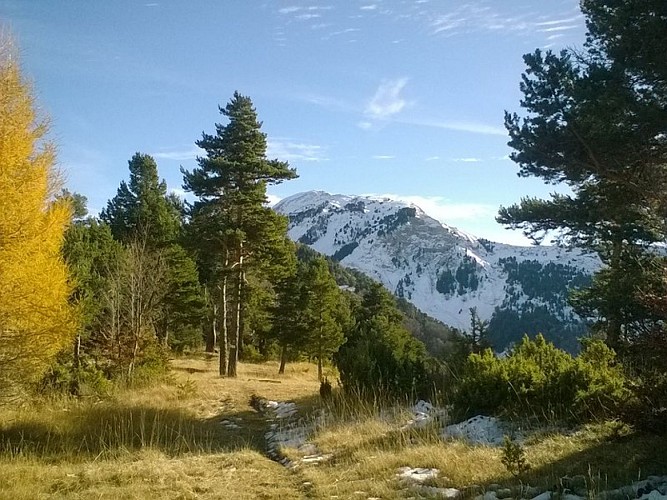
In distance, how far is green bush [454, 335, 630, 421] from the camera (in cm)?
704

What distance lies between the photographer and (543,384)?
25.0 feet

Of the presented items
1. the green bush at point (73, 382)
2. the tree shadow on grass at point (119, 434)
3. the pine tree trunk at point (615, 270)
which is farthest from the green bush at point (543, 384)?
the green bush at point (73, 382)

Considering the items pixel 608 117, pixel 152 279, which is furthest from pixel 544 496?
pixel 152 279

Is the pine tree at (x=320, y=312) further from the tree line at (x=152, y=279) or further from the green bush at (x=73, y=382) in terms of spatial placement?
the green bush at (x=73, y=382)

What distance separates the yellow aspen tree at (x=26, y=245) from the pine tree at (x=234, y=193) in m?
11.1

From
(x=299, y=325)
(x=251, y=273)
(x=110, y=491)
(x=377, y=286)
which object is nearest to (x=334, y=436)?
(x=110, y=491)

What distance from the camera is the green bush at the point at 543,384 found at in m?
7.04

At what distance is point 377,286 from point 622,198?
92.6ft

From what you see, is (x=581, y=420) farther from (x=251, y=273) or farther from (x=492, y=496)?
(x=251, y=273)

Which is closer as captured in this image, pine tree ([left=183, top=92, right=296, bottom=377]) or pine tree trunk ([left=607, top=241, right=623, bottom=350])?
pine tree trunk ([left=607, top=241, right=623, bottom=350])

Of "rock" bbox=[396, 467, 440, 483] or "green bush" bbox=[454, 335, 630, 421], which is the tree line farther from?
"rock" bbox=[396, 467, 440, 483]

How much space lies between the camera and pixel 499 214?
1469cm

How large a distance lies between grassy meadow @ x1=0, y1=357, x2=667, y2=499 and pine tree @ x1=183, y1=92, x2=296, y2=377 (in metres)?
10.9

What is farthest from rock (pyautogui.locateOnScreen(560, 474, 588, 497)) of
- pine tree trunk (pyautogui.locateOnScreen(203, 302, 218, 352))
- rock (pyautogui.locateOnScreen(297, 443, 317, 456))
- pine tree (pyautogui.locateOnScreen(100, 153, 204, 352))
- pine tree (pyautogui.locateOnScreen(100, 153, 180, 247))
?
pine tree trunk (pyautogui.locateOnScreen(203, 302, 218, 352))
